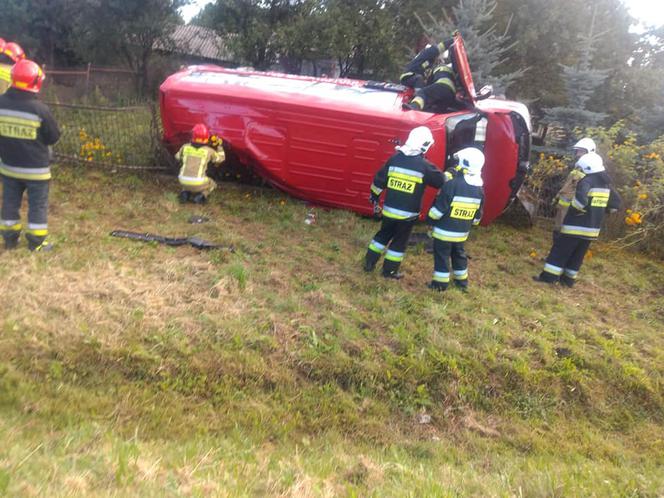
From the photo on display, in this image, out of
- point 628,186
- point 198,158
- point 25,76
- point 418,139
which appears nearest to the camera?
point 25,76

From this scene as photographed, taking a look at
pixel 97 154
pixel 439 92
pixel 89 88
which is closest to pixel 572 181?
pixel 439 92

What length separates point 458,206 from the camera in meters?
4.82

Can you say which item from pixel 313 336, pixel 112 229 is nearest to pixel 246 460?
pixel 313 336

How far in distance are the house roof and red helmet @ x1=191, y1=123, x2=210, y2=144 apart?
28.4 ft

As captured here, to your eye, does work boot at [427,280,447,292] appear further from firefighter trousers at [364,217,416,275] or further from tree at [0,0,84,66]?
tree at [0,0,84,66]

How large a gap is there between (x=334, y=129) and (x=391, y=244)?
1.85 m

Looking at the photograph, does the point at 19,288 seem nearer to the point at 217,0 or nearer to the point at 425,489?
the point at 425,489

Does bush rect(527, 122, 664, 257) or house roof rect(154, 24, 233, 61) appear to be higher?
house roof rect(154, 24, 233, 61)

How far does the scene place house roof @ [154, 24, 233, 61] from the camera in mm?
14868

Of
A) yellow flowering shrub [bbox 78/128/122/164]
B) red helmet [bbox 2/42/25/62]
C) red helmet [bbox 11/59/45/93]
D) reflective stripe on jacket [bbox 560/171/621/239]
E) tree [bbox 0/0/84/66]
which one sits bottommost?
yellow flowering shrub [bbox 78/128/122/164]

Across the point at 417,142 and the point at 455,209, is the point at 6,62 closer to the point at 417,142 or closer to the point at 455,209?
the point at 417,142

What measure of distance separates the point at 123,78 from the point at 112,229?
747cm

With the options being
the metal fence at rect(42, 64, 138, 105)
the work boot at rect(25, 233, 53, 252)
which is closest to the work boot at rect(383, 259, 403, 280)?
the work boot at rect(25, 233, 53, 252)

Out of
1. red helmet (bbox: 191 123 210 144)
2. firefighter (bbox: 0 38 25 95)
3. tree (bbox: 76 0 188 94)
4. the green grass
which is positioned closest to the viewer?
the green grass
